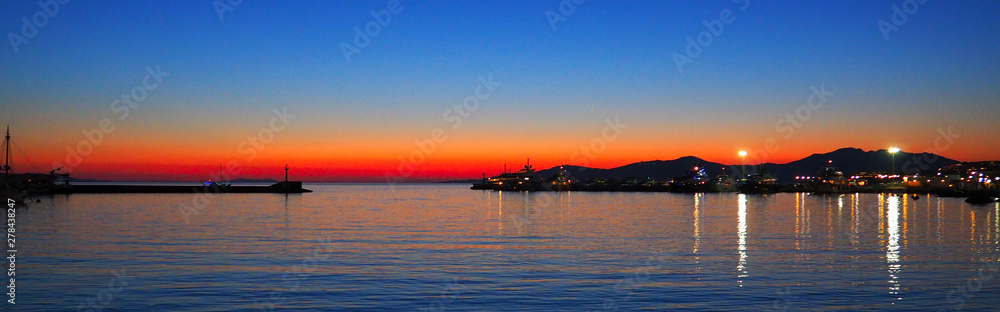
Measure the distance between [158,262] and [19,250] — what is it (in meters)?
7.77

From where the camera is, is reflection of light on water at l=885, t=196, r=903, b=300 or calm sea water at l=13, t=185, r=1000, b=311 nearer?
calm sea water at l=13, t=185, r=1000, b=311

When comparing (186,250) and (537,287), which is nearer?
(537,287)

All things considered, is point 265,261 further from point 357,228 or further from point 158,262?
point 357,228

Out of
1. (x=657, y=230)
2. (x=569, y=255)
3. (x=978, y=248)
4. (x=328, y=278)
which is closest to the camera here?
(x=328, y=278)

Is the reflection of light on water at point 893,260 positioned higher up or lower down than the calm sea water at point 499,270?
lower down

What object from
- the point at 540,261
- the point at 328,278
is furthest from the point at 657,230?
the point at 328,278

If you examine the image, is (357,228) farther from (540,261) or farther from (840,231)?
(840,231)

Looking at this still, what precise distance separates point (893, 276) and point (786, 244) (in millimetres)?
11178

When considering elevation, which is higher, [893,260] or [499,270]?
[499,270]

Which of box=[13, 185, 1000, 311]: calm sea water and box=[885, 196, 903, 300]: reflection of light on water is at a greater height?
box=[13, 185, 1000, 311]: calm sea water

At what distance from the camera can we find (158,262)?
82.9 feet

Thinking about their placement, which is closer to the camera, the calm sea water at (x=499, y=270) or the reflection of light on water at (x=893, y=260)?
the calm sea water at (x=499, y=270)

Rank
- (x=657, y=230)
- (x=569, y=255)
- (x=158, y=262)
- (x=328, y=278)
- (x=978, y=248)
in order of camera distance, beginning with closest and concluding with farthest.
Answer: (x=328, y=278), (x=158, y=262), (x=569, y=255), (x=978, y=248), (x=657, y=230)

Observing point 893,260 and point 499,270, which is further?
point 893,260
